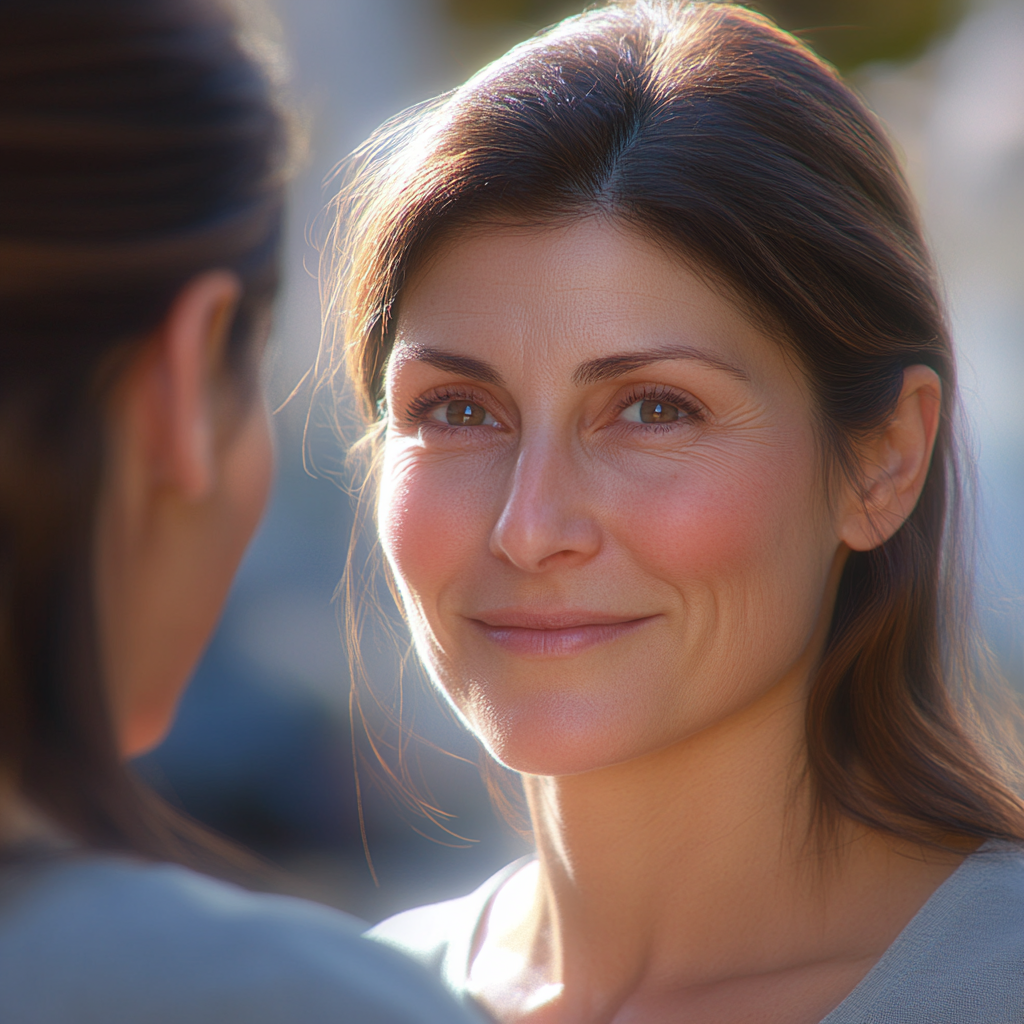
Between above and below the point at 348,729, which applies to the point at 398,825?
below

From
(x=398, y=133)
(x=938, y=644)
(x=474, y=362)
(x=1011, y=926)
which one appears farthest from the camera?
(x=398, y=133)

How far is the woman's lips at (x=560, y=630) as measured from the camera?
192cm

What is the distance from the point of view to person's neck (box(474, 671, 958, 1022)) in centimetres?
198

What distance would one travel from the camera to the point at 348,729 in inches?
243

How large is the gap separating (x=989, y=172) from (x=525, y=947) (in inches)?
330

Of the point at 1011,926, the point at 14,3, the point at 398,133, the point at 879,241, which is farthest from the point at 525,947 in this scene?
the point at 14,3

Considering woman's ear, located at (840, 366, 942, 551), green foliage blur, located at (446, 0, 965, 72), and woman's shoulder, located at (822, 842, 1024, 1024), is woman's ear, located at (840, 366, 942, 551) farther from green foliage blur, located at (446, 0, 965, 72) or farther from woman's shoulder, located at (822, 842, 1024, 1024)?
green foliage blur, located at (446, 0, 965, 72)

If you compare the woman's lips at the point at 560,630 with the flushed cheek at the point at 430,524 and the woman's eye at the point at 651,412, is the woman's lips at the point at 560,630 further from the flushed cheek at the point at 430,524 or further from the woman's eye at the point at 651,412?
the woman's eye at the point at 651,412

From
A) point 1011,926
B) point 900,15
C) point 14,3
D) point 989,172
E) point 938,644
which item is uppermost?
point 900,15

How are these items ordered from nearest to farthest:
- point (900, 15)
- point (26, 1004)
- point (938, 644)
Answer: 1. point (26, 1004)
2. point (938, 644)
3. point (900, 15)

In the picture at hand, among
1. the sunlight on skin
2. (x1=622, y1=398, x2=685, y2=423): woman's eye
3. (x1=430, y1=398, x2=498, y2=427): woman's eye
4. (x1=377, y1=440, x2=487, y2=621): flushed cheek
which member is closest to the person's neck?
the sunlight on skin

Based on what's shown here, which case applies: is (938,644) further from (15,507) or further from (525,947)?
(15,507)

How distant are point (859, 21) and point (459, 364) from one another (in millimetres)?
7484

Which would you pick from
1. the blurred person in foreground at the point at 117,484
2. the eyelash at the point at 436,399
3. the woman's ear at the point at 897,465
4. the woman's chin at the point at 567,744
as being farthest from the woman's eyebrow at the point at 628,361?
the blurred person in foreground at the point at 117,484
